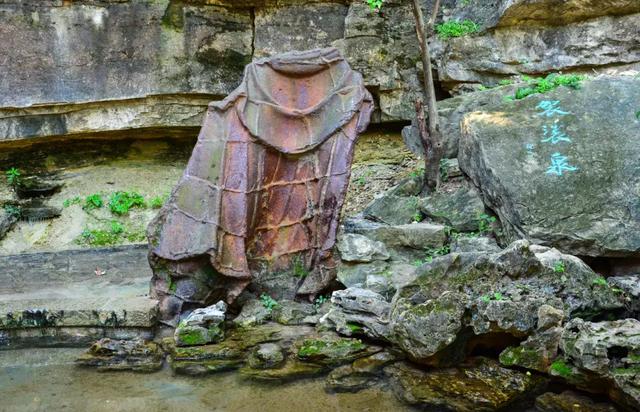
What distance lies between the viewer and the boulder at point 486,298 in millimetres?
3594

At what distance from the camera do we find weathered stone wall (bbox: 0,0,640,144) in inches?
314

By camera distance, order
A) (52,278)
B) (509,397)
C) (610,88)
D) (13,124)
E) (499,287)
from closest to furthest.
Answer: (509,397) < (499,287) < (610,88) < (52,278) < (13,124)

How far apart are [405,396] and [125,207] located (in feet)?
19.8

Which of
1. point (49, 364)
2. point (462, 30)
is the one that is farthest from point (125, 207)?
point (462, 30)

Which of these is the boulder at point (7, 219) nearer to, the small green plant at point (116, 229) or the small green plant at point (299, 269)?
the small green plant at point (116, 229)

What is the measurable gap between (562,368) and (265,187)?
2.52m

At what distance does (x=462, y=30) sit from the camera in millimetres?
8477

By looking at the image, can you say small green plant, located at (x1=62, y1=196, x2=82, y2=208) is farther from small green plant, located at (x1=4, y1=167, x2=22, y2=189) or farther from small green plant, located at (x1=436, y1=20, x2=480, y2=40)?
small green plant, located at (x1=436, y1=20, x2=480, y2=40)

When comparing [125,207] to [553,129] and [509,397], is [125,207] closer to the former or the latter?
[553,129]

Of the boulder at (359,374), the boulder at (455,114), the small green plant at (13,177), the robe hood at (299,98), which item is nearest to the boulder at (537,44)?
the boulder at (455,114)

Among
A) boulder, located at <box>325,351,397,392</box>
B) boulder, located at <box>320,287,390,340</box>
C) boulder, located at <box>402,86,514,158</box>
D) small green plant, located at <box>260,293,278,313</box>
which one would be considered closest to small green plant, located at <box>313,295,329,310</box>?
small green plant, located at <box>260,293,278,313</box>

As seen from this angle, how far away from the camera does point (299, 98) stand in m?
5.12

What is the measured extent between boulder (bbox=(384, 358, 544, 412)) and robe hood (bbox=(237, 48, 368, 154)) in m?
2.07

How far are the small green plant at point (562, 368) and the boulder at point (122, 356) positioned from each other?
245 cm
